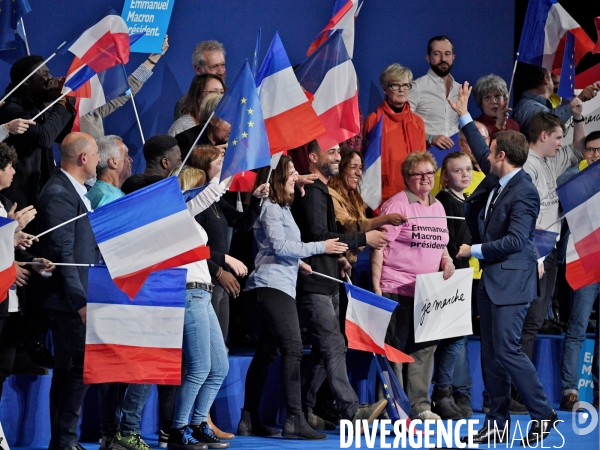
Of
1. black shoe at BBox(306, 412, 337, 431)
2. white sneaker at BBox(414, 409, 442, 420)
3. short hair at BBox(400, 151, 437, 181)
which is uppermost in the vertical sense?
short hair at BBox(400, 151, 437, 181)

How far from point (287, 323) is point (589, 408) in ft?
10.2

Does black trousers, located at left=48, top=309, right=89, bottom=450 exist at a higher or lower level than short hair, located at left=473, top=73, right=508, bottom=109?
lower

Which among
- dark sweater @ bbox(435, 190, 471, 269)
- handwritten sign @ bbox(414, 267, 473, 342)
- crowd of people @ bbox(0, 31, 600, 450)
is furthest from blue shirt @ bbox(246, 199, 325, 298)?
dark sweater @ bbox(435, 190, 471, 269)

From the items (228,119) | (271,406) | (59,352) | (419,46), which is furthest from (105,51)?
(419,46)

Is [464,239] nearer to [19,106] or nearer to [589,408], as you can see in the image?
[589,408]

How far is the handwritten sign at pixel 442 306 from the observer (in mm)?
8812

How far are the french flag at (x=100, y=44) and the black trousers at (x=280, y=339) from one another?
191 centimetres

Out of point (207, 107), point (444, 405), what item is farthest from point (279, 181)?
point (444, 405)

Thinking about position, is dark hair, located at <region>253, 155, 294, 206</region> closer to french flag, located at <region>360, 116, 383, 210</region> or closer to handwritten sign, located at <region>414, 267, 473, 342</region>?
handwritten sign, located at <region>414, 267, 473, 342</region>

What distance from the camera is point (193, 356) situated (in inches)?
286

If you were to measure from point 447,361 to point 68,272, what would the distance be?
3567mm

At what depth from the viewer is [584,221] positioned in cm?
756

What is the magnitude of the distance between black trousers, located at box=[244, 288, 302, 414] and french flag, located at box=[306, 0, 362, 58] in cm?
223

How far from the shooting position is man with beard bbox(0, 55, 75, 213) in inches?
299
